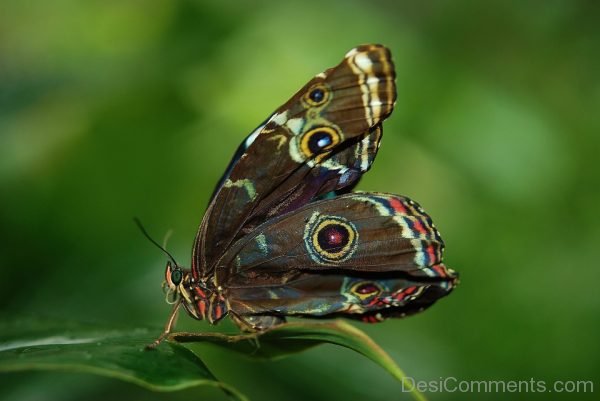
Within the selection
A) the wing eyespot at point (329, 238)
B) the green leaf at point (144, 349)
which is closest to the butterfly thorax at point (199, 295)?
the green leaf at point (144, 349)

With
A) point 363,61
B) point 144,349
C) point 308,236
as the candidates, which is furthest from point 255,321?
point 363,61

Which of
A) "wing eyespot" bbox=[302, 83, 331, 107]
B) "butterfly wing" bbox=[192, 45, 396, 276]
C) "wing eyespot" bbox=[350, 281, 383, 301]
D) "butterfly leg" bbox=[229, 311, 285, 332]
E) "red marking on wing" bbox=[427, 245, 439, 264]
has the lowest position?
"butterfly leg" bbox=[229, 311, 285, 332]

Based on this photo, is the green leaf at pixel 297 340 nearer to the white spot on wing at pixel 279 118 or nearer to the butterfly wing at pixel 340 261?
the butterfly wing at pixel 340 261

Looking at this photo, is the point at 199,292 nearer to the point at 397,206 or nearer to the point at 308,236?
the point at 308,236

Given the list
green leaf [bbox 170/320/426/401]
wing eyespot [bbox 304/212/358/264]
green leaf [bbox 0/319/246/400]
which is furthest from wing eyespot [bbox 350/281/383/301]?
green leaf [bbox 0/319/246/400]

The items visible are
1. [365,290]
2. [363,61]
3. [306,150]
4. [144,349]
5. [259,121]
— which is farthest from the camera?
[259,121]

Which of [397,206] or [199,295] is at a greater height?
[397,206]

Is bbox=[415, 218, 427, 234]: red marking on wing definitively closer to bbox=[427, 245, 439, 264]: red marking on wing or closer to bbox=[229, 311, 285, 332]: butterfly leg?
bbox=[427, 245, 439, 264]: red marking on wing

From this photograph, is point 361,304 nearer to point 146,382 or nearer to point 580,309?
point 146,382
